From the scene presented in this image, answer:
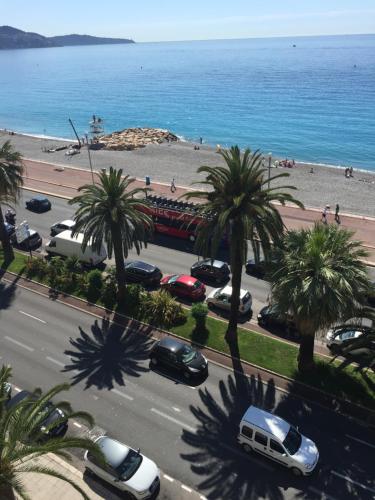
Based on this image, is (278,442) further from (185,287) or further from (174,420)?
(185,287)

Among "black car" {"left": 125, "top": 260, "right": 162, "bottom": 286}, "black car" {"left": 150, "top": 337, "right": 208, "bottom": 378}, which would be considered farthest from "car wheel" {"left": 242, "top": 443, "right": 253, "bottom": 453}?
"black car" {"left": 125, "top": 260, "right": 162, "bottom": 286}

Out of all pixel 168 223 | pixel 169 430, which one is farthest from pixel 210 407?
pixel 168 223

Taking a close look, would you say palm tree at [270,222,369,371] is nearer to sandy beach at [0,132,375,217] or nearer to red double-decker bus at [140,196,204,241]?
red double-decker bus at [140,196,204,241]

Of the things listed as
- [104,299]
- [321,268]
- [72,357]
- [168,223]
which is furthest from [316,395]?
[168,223]

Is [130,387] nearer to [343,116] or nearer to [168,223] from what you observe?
[168,223]

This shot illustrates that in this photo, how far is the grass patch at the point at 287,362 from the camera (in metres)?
24.8

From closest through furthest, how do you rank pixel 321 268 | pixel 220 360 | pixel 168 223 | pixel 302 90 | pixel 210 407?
pixel 321 268 < pixel 210 407 < pixel 220 360 < pixel 168 223 < pixel 302 90

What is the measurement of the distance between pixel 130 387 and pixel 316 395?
1171cm

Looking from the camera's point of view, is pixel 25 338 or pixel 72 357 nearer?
pixel 72 357

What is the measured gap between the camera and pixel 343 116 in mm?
131625

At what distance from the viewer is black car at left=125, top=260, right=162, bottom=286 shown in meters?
37.5

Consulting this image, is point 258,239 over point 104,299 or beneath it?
over

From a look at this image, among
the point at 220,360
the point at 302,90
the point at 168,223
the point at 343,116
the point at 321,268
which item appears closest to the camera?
the point at 321,268

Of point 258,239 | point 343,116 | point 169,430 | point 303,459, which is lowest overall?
point 169,430
